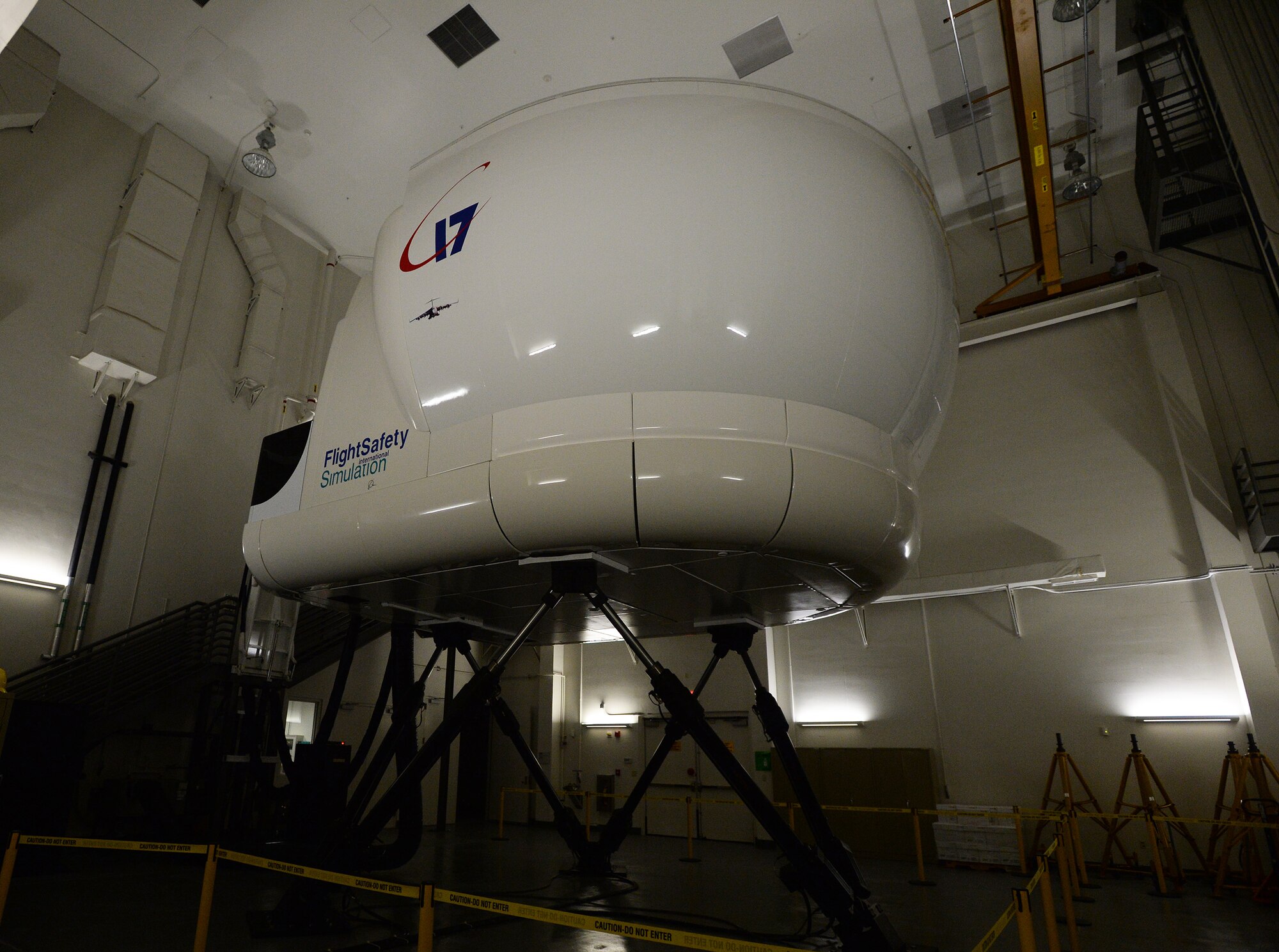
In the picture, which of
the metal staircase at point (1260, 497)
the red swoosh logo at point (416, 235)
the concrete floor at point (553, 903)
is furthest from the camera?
the metal staircase at point (1260, 497)

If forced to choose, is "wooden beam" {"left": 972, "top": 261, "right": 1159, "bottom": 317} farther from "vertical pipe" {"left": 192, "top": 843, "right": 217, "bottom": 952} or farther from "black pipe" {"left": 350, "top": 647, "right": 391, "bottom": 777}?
"vertical pipe" {"left": 192, "top": 843, "right": 217, "bottom": 952}

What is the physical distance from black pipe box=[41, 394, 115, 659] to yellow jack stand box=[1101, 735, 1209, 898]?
15342 mm

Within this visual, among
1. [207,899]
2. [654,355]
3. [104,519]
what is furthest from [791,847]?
[104,519]

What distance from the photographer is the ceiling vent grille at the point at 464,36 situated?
12227mm

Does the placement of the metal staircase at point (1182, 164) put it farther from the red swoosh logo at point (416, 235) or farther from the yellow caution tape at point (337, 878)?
the yellow caution tape at point (337, 878)

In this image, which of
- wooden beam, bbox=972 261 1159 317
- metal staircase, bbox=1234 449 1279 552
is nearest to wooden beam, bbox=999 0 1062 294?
wooden beam, bbox=972 261 1159 317

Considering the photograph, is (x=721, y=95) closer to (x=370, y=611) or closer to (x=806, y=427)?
(x=806, y=427)

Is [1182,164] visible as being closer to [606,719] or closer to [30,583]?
[606,719]

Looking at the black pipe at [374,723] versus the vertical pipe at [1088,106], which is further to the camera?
the vertical pipe at [1088,106]

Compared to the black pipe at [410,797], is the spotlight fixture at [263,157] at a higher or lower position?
higher

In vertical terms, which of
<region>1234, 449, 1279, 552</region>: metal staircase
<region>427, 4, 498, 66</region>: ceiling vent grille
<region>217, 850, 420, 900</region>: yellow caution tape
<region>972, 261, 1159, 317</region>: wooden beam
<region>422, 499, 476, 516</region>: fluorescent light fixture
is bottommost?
<region>217, 850, 420, 900</region>: yellow caution tape

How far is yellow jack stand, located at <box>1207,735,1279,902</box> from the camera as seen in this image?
867 centimetres

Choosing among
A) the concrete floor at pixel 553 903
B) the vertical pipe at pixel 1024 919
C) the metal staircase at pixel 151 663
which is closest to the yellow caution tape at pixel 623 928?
the vertical pipe at pixel 1024 919

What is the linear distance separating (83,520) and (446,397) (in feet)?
37.1
